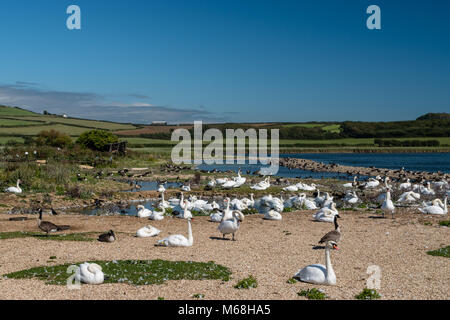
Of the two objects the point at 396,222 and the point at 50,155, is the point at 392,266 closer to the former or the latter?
the point at 396,222

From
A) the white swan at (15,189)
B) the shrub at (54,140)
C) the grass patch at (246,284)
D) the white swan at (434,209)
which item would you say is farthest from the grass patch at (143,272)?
the shrub at (54,140)

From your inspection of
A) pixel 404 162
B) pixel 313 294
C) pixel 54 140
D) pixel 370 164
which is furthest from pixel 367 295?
pixel 404 162

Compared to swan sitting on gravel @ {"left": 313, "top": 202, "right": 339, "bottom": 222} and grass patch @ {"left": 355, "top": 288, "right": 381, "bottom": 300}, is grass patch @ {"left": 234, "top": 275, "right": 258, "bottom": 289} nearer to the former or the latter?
grass patch @ {"left": 355, "top": 288, "right": 381, "bottom": 300}

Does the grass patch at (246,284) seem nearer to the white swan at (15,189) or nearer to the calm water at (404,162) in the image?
the white swan at (15,189)

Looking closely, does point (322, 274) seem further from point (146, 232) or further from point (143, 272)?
point (146, 232)

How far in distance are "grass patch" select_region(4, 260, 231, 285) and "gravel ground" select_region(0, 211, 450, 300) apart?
35cm

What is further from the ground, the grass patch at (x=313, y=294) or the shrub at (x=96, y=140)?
the shrub at (x=96, y=140)

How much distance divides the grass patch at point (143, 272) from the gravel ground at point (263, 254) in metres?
0.35

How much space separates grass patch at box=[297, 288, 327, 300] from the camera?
977cm

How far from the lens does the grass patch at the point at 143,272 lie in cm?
1118

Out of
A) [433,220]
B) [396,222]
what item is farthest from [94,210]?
[433,220]

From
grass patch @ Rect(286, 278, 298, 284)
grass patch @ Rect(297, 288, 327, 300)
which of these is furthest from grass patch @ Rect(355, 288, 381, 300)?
grass patch @ Rect(286, 278, 298, 284)

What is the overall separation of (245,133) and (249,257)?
12015cm

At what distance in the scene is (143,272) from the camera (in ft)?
38.9
